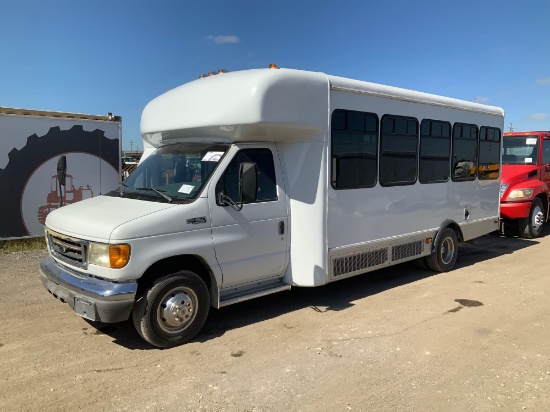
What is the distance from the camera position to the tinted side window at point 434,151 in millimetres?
7230

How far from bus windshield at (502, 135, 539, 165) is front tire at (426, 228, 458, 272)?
5135 mm

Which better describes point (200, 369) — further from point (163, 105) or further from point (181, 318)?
point (163, 105)

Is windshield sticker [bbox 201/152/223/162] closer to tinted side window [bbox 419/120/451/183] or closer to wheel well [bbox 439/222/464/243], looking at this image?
tinted side window [bbox 419/120/451/183]

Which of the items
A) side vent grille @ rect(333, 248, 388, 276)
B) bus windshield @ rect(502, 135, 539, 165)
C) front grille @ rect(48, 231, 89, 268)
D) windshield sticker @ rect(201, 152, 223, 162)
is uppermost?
bus windshield @ rect(502, 135, 539, 165)

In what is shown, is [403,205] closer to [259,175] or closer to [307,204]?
[307,204]

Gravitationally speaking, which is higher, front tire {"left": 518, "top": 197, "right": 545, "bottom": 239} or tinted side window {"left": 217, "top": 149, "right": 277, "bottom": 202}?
tinted side window {"left": 217, "top": 149, "right": 277, "bottom": 202}

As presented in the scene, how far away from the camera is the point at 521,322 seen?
5520 millimetres

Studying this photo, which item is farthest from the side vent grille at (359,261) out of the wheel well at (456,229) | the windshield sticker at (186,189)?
the windshield sticker at (186,189)

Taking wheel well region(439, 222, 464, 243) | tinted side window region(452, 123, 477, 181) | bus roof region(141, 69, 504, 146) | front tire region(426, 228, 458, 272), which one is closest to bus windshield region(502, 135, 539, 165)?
tinted side window region(452, 123, 477, 181)

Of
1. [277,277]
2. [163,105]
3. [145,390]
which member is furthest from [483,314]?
[163,105]

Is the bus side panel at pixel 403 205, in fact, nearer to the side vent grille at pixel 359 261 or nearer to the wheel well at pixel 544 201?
the side vent grille at pixel 359 261

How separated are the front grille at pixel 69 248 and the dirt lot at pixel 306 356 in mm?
881

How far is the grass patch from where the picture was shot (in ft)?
29.9

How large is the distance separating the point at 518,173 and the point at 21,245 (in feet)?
36.7
